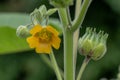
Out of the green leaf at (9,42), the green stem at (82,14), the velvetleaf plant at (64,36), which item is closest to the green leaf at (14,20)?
the green leaf at (9,42)

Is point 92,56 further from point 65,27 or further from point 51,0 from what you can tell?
point 51,0

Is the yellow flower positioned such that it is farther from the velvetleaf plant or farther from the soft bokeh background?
the soft bokeh background

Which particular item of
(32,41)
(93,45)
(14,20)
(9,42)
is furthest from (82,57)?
(32,41)

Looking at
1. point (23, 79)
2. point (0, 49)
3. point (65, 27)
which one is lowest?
point (23, 79)

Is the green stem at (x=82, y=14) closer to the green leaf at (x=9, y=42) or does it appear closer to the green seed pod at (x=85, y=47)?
the green seed pod at (x=85, y=47)

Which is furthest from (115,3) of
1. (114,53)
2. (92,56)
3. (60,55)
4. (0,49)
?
(92,56)

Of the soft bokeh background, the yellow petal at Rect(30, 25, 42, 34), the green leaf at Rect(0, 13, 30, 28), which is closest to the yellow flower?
the yellow petal at Rect(30, 25, 42, 34)
